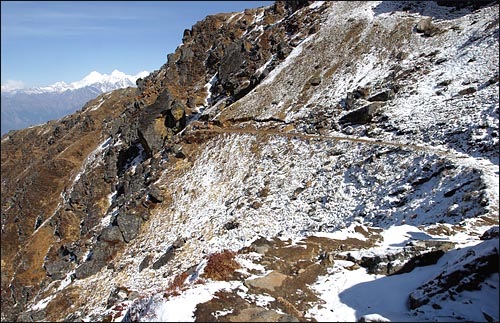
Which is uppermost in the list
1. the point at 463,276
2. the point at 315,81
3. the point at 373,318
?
the point at 315,81

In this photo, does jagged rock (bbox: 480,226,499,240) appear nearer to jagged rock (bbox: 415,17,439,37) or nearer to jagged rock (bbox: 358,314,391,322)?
jagged rock (bbox: 358,314,391,322)

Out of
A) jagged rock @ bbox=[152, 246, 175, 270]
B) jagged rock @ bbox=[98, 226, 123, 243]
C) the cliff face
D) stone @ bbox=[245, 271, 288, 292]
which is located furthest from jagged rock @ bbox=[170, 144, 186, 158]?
stone @ bbox=[245, 271, 288, 292]

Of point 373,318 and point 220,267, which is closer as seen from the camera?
point 373,318

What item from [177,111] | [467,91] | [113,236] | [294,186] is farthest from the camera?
[177,111]

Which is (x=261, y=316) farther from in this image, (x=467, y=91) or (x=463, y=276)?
(x=467, y=91)

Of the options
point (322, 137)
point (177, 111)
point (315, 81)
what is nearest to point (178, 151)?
point (177, 111)

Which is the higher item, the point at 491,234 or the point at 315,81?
the point at 315,81

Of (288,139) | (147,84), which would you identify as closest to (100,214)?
(288,139)

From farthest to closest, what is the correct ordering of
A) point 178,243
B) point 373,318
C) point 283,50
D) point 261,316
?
point 283,50 < point 178,243 < point 373,318 < point 261,316

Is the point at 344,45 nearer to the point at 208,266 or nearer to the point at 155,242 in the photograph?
the point at 155,242

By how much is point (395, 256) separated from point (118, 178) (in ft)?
170

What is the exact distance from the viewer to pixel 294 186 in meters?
30.1

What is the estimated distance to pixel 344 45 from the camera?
50.2 metres

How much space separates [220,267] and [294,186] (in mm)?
15947
